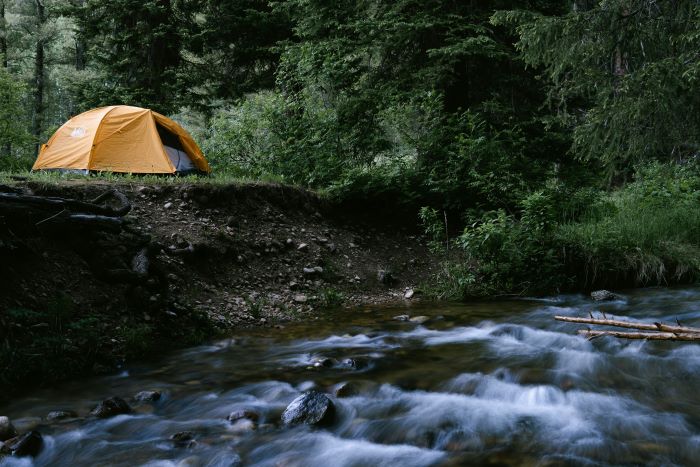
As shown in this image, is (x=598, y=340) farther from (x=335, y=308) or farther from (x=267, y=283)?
(x=267, y=283)

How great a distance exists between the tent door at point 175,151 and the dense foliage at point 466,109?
2.36ft

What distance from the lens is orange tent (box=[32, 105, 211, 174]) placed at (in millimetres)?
10164

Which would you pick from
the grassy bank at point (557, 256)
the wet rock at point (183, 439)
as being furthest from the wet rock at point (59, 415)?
the grassy bank at point (557, 256)

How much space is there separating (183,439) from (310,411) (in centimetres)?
91

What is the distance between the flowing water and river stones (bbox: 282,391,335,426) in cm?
9

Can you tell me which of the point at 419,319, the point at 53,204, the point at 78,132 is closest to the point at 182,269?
the point at 53,204

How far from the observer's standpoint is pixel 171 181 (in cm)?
848

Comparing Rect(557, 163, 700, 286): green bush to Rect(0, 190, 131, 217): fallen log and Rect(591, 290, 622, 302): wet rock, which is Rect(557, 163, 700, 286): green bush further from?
Rect(0, 190, 131, 217): fallen log

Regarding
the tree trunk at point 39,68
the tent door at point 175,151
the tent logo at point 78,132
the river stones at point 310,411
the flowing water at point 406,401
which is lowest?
the flowing water at point 406,401

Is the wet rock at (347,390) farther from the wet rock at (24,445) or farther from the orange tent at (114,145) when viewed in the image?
the orange tent at (114,145)

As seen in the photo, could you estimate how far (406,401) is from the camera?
4.18 metres

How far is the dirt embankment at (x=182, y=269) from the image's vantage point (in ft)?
16.4

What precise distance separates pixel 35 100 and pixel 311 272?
24.9 metres

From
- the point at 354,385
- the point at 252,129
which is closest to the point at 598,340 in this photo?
the point at 354,385
